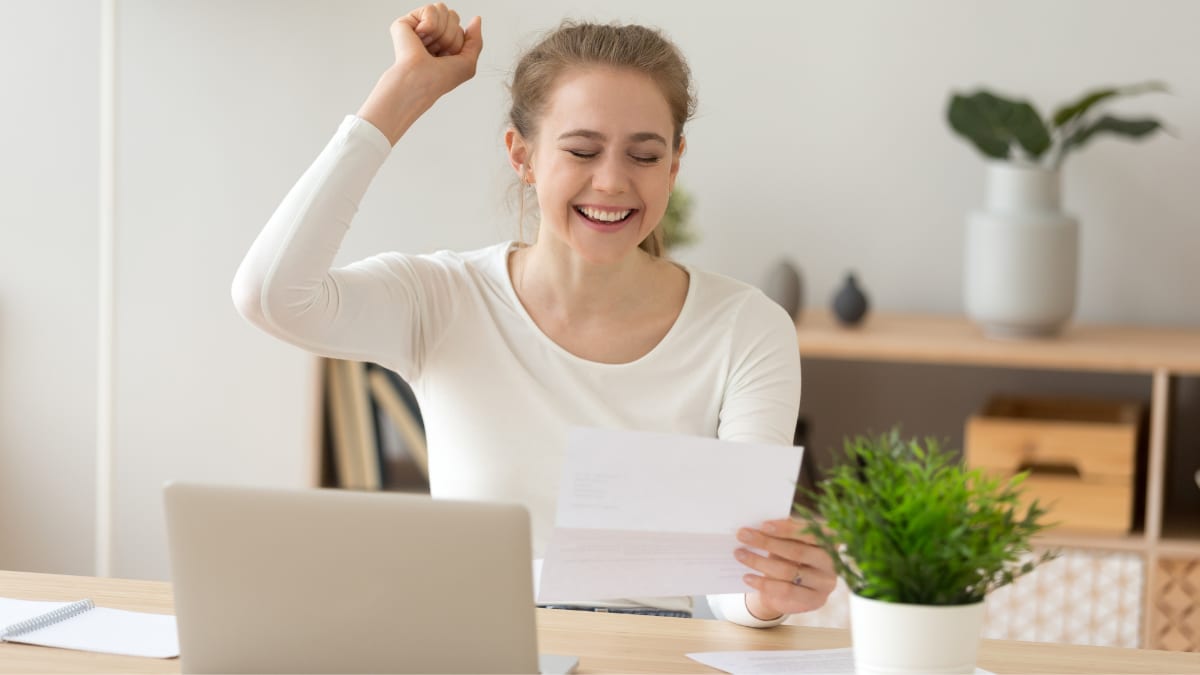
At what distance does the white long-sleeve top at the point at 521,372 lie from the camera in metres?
1.72

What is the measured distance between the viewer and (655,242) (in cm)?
194

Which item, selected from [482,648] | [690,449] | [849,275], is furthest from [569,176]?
[849,275]

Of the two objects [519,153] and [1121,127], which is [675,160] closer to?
[519,153]

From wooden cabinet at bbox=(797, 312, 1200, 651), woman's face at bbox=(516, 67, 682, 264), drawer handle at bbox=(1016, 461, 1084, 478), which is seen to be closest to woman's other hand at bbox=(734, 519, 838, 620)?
woman's face at bbox=(516, 67, 682, 264)

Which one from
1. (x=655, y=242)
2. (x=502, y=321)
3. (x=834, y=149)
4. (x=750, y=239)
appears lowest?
(x=502, y=321)

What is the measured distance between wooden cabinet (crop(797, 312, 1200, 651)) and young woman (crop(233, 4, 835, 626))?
0.97 metres

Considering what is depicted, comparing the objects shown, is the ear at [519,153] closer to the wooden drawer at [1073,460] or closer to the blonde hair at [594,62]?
the blonde hair at [594,62]

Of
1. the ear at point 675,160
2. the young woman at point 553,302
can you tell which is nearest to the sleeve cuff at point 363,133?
the young woman at point 553,302

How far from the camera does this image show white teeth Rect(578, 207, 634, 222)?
1687 millimetres

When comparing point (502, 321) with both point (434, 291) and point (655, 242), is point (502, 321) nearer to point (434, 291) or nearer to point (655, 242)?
point (434, 291)

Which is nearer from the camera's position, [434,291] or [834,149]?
[434,291]

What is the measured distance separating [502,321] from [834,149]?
1539 millimetres

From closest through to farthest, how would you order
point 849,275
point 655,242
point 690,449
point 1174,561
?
point 690,449 < point 655,242 < point 1174,561 < point 849,275

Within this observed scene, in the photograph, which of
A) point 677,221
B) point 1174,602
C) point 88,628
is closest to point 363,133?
point 88,628
